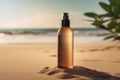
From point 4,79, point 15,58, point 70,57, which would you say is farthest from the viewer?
point 15,58

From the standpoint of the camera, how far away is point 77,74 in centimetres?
90

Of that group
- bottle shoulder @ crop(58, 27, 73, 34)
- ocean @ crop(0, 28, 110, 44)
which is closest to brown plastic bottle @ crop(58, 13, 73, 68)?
bottle shoulder @ crop(58, 27, 73, 34)

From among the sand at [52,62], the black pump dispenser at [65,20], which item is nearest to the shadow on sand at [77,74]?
the sand at [52,62]

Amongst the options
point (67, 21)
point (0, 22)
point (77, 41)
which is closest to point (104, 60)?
point (77, 41)

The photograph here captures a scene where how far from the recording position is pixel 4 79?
0.83 m

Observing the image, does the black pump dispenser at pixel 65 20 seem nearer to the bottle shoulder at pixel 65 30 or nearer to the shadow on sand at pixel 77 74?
A: the bottle shoulder at pixel 65 30

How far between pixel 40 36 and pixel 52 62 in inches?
5.3

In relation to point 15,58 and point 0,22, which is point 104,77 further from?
point 0,22

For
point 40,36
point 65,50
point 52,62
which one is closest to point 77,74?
point 65,50

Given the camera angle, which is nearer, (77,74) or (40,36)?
(77,74)

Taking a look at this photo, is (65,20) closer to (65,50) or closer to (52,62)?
(65,50)

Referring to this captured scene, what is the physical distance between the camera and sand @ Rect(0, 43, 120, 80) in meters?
0.88

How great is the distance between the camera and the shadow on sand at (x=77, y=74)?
86 centimetres

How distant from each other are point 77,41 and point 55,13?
0.39ft
